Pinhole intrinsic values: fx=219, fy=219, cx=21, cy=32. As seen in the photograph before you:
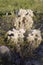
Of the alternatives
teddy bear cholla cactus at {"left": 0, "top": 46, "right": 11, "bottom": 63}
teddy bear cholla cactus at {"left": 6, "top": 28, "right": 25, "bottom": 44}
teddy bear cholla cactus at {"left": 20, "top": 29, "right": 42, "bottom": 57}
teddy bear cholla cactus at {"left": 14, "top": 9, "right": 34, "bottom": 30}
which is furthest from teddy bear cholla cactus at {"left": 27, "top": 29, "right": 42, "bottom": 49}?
teddy bear cholla cactus at {"left": 0, "top": 46, "right": 11, "bottom": 63}

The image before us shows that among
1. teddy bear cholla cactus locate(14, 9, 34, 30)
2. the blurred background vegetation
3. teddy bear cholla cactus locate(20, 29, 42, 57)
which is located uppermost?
the blurred background vegetation

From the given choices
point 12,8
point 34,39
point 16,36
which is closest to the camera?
point 16,36

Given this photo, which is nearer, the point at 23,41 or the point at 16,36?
the point at 16,36

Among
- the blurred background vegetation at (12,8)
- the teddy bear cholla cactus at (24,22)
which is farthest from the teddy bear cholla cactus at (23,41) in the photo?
the blurred background vegetation at (12,8)

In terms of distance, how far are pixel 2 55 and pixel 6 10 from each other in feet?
18.7

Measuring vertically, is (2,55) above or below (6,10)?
below

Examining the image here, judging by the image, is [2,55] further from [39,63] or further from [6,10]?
[6,10]

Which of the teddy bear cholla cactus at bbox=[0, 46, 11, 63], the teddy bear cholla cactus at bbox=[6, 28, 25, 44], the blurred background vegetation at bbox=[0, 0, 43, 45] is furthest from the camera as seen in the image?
the blurred background vegetation at bbox=[0, 0, 43, 45]

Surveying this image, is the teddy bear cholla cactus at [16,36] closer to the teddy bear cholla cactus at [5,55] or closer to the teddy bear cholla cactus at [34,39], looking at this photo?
the teddy bear cholla cactus at [34,39]

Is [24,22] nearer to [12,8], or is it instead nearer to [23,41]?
[23,41]

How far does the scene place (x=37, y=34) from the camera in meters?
9.52

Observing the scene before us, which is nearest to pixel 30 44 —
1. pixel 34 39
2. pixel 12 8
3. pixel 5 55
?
pixel 34 39

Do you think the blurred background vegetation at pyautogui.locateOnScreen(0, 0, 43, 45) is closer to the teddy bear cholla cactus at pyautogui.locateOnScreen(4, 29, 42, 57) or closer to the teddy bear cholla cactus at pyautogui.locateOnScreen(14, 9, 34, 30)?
the teddy bear cholla cactus at pyautogui.locateOnScreen(14, 9, 34, 30)

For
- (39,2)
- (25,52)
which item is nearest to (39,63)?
(25,52)
